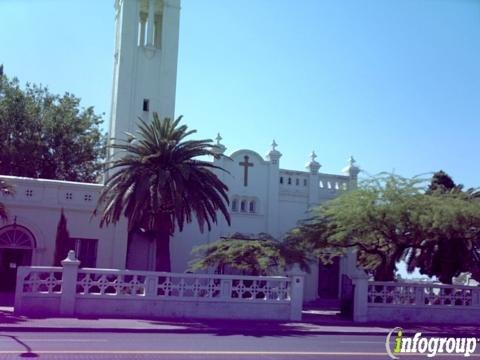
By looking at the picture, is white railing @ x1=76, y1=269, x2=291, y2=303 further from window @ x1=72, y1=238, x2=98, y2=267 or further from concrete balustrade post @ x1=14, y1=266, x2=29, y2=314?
window @ x1=72, y1=238, x2=98, y2=267

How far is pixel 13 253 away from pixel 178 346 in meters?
17.6

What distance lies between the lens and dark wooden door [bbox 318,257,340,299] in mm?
36394

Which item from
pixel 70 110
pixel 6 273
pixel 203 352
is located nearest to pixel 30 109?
pixel 70 110

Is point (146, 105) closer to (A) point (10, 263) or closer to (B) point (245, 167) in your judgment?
(B) point (245, 167)

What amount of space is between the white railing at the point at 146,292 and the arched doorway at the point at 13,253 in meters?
6.85

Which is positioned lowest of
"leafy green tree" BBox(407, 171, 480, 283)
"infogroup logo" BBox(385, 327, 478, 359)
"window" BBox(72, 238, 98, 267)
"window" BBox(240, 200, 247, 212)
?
"infogroup logo" BBox(385, 327, 478, 359)

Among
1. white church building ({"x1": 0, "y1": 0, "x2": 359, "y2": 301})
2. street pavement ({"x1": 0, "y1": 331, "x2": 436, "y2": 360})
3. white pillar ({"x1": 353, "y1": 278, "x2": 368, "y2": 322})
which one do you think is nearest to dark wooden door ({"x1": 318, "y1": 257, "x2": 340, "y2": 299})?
white church building ({"x1": 0, "y1": 0, "x2": 359, "y2": 301})

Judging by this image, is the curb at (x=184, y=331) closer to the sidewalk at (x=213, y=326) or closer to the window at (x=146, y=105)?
the sidewalk at (x=213, y=326)

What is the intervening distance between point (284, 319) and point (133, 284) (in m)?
5.89

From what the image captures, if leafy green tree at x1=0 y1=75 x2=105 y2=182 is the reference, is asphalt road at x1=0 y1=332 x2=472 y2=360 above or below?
below

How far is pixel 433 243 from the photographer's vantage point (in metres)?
27.8

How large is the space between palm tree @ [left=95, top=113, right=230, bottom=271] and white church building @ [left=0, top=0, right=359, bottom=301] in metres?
3.94

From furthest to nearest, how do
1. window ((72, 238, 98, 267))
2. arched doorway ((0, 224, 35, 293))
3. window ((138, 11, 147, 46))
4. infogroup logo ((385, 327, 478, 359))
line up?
window ((138, 11, 147, 46)), window ((72, 238, 98, 267)), arched doorway ((0, 224, 35, 293)), infogroup logo ((385, 327, 478, 359))

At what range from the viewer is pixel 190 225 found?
112ft
